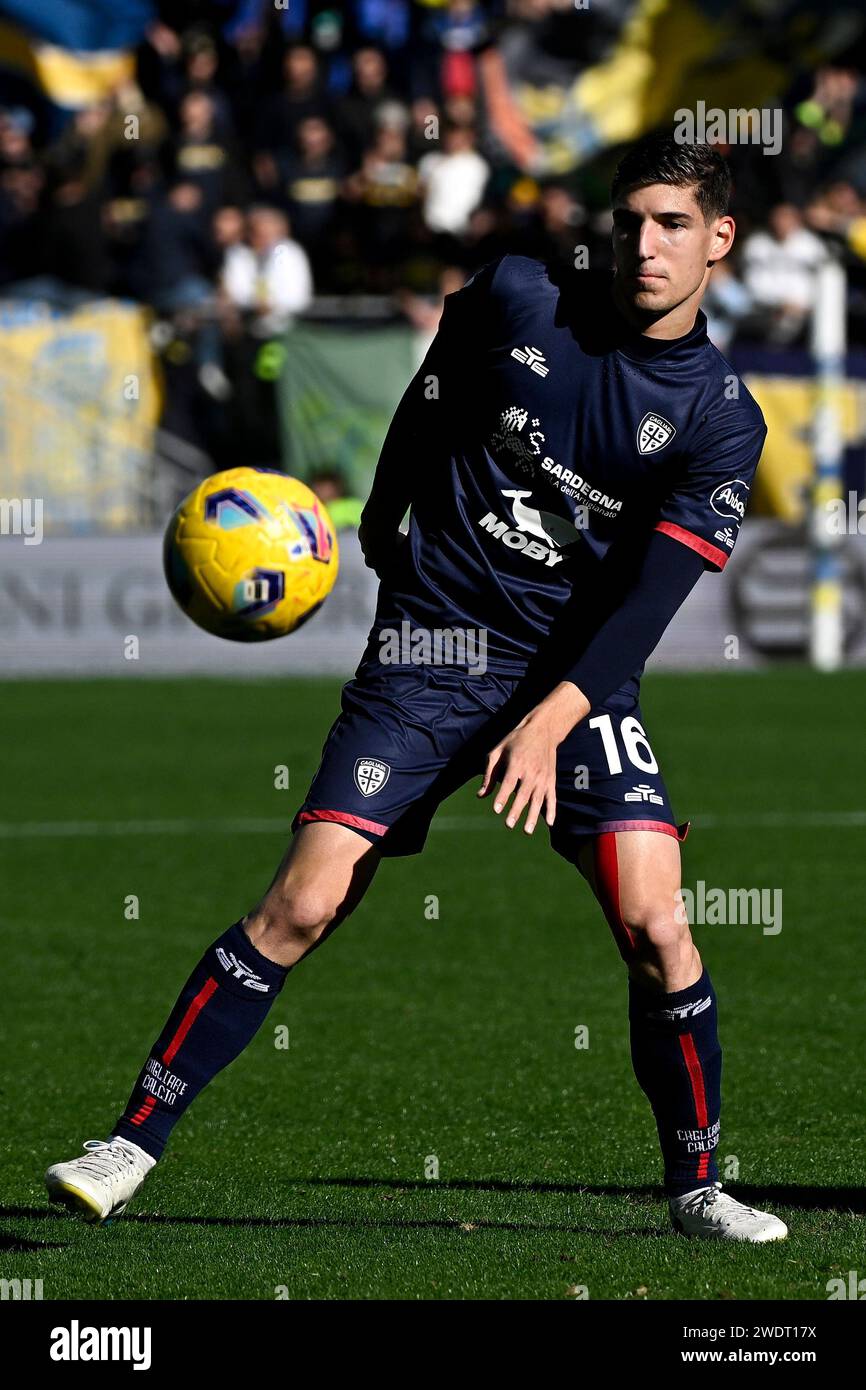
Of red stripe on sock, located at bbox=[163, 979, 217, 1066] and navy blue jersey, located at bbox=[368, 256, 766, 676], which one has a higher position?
navy blue jersey, located at bbox=[368, 256, 766, 676]

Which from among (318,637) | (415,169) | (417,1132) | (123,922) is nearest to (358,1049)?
(417,1132)

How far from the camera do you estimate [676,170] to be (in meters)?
4.66

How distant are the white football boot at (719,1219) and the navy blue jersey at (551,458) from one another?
1.23 m

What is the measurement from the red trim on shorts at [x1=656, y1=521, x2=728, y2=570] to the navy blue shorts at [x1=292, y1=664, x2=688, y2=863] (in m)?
0.38

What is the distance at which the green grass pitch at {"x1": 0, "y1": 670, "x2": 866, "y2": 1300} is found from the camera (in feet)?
15.5

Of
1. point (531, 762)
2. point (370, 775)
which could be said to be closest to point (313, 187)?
point (370, 775)

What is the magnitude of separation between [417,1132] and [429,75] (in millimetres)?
16888

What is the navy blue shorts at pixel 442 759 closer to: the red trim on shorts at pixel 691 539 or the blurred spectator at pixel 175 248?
the red trim on shorts at pixel 691 539

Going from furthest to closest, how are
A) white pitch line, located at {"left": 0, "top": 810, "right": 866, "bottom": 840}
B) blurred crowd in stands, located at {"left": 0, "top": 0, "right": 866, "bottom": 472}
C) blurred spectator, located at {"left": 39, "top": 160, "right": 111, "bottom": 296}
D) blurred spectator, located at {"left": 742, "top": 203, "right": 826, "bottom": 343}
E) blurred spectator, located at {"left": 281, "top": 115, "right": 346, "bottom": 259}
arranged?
blurred spectator, located at {"left": 281, "top": 115, "right": 346, "bottom": 259}
blurred spectator, located at {"left": 39, "top": 160, "right": 111, "bottom": 296}
blurred spectator, located at {"left": 742, "top": 203, "right": 826, "bottom": 343}
blurred crowd in stands, located at {"left": 0, "top": 0, "right": 866, "bottom": 472}
white pitch line, located at {"left": 0, "top": 810, "right": 866, "bottom": 840}

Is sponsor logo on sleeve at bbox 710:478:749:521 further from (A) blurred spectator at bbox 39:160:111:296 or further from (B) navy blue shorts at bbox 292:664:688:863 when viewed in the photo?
(A) blurred spectator at bbox 39:160:111:296

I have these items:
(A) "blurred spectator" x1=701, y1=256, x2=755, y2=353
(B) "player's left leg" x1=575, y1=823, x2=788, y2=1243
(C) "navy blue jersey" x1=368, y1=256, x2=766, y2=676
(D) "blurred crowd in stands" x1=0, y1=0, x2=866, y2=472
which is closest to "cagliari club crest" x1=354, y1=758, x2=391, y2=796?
(C) "navy blue jersey" x1=368, y1=256, x2=766, y2=676

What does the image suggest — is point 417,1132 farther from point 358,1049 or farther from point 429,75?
point 429,75

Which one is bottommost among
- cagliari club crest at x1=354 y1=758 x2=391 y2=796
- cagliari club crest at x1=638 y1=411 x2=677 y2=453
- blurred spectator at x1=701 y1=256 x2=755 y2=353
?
cagliari club crest at x1=354 y1=758 x2=391 y2=796

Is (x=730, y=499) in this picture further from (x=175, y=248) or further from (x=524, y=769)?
(x=175, y=248)
